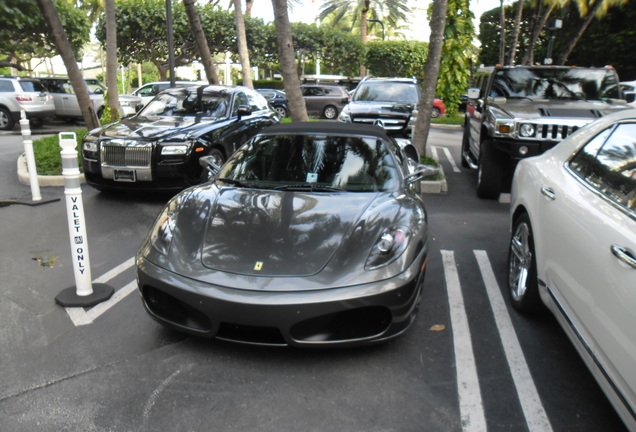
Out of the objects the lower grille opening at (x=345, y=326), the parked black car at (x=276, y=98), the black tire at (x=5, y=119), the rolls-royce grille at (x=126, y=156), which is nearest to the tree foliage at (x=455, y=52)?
the parked black car at (x=276, y=98)

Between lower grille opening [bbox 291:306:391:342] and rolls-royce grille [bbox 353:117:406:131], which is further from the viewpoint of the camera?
rolls-royce grille [bbox 353:117:406:131]

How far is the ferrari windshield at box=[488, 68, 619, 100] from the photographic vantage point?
26.6 feet

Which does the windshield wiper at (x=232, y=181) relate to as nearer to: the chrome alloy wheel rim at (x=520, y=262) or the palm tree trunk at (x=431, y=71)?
the chrome alloy wheel rim at (x=520, y=262)

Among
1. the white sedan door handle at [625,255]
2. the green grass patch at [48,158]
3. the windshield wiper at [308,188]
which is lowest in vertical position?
the green grass patch at [48,158]

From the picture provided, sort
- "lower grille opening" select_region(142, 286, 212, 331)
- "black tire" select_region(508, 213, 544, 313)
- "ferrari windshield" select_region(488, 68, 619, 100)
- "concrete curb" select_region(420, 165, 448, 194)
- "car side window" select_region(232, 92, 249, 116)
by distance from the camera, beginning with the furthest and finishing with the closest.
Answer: "car side window" select_region(232, 92, 249, 116), "concrete curb" select_region(420, 165, 448, 194), "ferrari windshield" select_region(488, 68, 619, 100), "black tire" select_region(508, 213, 544, 313), "lower grille opening" select_region(142, 286, 212, 331)

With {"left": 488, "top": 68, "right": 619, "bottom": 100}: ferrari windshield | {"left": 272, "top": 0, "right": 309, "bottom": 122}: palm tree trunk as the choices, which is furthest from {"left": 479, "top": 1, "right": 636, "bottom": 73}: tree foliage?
{"left": 272, "top": 0, "right": 309, "bottom": 122}: palm tree trunk

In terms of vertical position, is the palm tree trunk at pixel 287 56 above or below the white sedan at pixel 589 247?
above

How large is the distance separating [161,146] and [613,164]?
220 inches

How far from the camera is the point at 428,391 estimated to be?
3.10 metres

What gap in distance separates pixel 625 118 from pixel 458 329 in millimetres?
1759

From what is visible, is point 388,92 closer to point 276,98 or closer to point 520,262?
point 520,262

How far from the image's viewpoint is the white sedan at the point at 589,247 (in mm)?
2326

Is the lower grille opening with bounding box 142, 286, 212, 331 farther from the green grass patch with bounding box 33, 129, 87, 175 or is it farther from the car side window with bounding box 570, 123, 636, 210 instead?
the green grass patch with bounding box 33, 129, 87, 175

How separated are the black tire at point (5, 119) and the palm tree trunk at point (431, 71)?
13.3 metres
